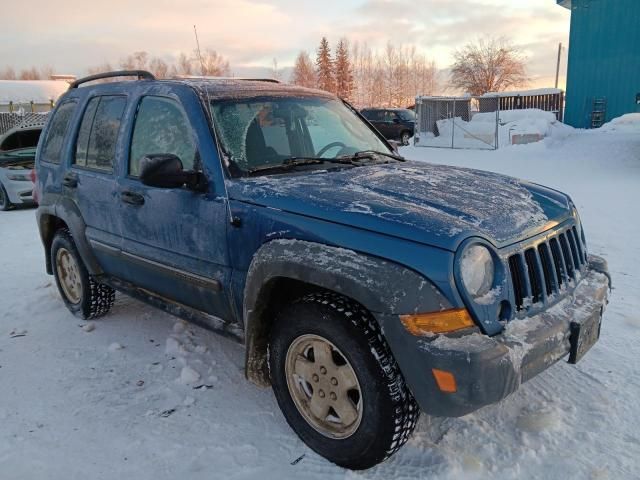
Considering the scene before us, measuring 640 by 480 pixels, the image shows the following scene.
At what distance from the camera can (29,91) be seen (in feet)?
130

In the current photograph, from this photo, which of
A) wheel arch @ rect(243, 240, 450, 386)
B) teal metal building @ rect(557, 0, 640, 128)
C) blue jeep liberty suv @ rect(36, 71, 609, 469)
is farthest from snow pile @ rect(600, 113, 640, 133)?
wheel arch @ rect(243, 240, 450, 386)

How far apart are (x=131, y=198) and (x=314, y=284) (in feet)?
5.47

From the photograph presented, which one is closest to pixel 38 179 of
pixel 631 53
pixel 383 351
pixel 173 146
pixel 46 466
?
pixel 173 146

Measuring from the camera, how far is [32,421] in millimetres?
3215

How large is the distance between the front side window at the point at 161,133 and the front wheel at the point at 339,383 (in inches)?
48.5

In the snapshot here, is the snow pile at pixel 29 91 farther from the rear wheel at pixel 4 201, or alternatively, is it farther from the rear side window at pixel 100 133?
the rear side window at pixel 100 133

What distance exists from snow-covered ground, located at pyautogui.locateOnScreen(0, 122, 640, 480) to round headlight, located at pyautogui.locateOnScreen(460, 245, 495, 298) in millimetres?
920

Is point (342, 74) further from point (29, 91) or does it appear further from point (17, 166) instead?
point (17, 166)

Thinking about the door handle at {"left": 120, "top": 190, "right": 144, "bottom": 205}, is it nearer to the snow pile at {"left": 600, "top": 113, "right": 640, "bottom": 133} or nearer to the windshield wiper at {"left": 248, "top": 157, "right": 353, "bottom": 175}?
the windshield wiper at {"left": 248, "top": 157, "right": 353, "bottom": 175}

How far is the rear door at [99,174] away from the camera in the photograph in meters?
3.89

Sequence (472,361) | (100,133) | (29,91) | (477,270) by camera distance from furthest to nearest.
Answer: (29,91), (100,133), (477,270), (472,361)

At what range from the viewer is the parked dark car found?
2622cm

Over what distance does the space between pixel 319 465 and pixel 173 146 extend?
6.81 feet

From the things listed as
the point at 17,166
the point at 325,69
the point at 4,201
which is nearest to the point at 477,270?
the point at 17,166
